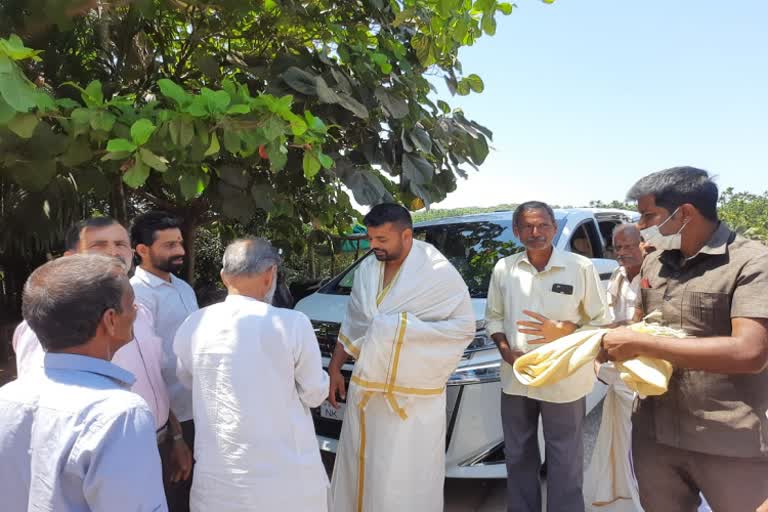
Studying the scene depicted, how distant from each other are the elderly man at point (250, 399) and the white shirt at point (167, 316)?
433 mm

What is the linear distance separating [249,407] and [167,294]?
2.92 ft

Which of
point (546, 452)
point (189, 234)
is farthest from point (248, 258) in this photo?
point (189, 234)

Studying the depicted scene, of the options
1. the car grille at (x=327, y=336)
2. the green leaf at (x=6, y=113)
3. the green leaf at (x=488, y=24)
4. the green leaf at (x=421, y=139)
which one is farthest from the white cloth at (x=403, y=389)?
the green leaf at (x=6, y=113)

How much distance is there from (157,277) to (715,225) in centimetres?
233

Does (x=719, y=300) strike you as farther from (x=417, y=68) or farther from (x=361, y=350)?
(x=417, y=68)

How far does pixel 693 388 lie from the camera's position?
187 centimetres

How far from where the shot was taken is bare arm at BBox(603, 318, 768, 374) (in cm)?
164

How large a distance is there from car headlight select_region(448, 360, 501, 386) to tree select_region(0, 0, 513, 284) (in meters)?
1.16

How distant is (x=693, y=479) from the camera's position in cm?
194

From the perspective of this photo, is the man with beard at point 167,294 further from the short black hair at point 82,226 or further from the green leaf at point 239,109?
the green leaf at point 239,109

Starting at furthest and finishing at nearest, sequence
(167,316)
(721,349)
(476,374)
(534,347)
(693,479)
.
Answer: (476,374)
(534,347)
(167,316)
(693,479)
(721,349)

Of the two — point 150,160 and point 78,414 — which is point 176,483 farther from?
point 78,414

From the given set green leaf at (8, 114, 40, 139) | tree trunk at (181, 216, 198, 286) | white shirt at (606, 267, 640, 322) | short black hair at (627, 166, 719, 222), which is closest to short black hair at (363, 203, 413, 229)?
short black hair at (627, 166, 719, 222)

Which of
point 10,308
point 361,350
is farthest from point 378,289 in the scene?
point 10,308
